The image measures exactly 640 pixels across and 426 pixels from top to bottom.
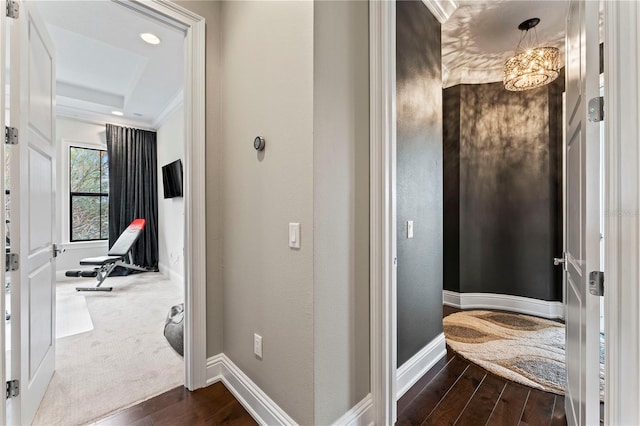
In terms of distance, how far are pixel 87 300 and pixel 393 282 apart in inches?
163

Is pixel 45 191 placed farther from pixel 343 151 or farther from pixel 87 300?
pixel 87 300

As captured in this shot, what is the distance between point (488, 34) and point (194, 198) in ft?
10.2

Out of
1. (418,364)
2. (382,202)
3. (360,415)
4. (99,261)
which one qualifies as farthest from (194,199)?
(99,261)

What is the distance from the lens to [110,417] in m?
1.62

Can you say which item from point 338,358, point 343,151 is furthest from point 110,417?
point 343,151

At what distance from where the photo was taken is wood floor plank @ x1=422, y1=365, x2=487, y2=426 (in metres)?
1.61

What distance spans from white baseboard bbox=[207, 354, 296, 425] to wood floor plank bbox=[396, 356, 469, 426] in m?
0.69

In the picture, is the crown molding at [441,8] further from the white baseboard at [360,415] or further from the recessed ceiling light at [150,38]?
the white baseboard at [360,415]

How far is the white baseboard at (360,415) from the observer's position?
1391mm

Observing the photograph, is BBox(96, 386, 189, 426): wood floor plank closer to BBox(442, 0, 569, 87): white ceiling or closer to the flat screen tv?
the flat screen tv

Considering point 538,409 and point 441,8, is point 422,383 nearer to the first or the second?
point 538,409

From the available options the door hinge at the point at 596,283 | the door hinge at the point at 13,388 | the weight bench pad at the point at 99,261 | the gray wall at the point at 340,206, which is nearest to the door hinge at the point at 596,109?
the door hinge at the point at 596,283

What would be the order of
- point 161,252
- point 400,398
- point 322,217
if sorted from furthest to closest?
point 161,252
point 400,398
point 322,217

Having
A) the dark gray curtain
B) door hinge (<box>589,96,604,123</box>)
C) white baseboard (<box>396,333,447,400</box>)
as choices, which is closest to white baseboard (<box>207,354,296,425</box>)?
white baseboard (<box>396,333,447,400</box>)
